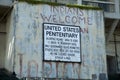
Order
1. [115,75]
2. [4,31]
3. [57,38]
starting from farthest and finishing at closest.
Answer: [115,75] < [4,31] < [57,38]

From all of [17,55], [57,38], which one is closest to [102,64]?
[57,38]

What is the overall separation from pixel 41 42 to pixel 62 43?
1267mm

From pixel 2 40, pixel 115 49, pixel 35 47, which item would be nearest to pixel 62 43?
pixel 35 47

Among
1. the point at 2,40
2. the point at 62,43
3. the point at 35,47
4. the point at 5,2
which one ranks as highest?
the point at 5,2

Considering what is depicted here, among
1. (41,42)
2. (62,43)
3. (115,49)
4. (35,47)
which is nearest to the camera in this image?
(35,47)

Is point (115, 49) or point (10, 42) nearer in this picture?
point (10, 42)

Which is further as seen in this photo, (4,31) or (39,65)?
(4,31)

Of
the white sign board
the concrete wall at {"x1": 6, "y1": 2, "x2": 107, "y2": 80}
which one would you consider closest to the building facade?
the concrete wall at {"x1": 6, "y1": 2, "x2": 107, "y2": 80}

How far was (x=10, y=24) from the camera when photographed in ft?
62.5

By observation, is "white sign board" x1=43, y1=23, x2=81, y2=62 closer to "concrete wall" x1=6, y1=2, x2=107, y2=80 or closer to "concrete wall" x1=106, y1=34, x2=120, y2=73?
"concrete wall" x1=6, y1=2, x2=107, y2=80

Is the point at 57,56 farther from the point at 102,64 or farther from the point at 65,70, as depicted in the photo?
the point at 102,64

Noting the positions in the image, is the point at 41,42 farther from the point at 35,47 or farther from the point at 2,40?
the point at 2,40

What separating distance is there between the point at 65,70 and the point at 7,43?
12.3ft

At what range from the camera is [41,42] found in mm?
18453
